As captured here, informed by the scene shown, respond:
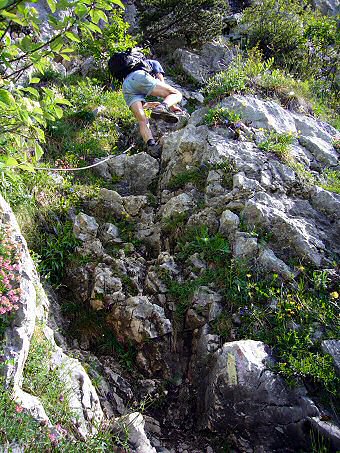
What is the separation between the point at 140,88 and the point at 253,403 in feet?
17.8

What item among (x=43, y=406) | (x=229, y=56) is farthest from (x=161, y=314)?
(x=229, y=56)

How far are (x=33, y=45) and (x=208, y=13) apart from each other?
10.1 m

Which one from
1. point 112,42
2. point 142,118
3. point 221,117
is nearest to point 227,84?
point 221,117

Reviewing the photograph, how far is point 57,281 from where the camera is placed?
212 inches

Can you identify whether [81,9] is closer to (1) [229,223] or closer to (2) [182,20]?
(1) [229,223]

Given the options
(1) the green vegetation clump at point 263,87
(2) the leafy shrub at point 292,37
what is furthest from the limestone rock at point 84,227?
(2) the leafy shrub at point 292,37

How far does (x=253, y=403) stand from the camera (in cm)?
404

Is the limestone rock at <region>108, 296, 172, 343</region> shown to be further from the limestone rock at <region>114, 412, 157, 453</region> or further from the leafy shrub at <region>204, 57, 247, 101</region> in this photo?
the leafy shrub at <region>204, 57, 247, 101</region>

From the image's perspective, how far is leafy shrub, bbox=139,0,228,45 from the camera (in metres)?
11.3

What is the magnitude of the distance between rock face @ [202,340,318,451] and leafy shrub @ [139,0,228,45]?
31.7 ft

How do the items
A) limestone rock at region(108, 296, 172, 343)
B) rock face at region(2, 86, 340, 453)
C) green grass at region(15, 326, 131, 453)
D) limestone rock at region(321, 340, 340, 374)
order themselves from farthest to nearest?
limestone rock at region(108, 296, 172, 343) → limestone rock at region(321, 340, 340, 374) → rock face at region(2, 86, 340, 453) → green grass at region(15, 326, 131, 453)

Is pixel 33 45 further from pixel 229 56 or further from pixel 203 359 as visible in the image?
pixel 229 56

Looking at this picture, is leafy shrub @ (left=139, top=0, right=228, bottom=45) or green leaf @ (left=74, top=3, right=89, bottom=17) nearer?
green leaf @ (left=74, top=3, right=89, bottom=17)

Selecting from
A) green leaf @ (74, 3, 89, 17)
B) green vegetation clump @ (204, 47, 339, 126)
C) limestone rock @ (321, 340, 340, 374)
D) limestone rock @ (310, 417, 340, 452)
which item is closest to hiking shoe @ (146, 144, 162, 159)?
green vegetation clump @ (204, 47, 339, 126)
